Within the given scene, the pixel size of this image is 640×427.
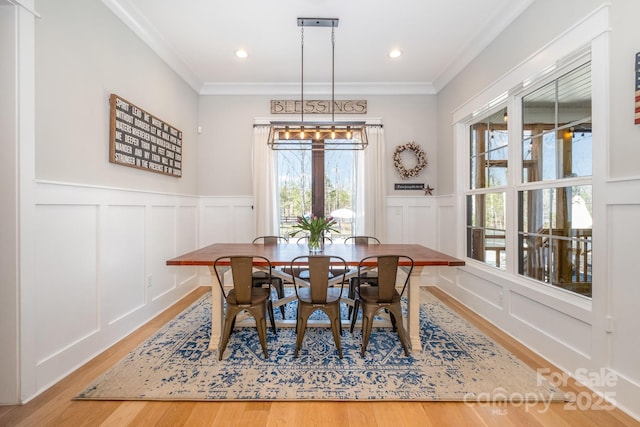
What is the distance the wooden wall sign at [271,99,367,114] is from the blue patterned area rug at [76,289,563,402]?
3100 millimetres

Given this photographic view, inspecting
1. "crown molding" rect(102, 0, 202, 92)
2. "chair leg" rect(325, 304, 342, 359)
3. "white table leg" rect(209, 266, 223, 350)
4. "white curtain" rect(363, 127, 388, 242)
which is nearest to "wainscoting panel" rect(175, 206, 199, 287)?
"white table leg" rect(209, 266, 223, 350)

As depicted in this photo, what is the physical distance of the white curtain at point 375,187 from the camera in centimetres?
437

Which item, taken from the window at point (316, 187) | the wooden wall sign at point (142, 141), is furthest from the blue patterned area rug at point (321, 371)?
the window at point (316, 187)

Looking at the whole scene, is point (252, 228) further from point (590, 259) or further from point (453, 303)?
point (590, 259)

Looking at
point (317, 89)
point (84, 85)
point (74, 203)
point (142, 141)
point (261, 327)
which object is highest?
point (317, 89)

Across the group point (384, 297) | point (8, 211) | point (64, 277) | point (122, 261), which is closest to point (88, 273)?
point (64, 277)

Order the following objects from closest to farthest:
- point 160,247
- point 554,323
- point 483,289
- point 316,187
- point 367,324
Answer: point 554,323
point 367,324
point 483,289
point 160,247
point 316,187

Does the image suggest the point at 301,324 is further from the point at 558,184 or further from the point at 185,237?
the point at 185,237

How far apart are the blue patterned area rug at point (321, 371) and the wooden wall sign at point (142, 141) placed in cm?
168

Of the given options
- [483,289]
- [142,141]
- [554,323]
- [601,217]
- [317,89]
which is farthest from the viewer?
[317,89]

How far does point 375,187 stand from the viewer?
4.39 meters

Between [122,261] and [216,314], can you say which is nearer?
[216,314]

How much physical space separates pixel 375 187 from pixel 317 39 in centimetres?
209

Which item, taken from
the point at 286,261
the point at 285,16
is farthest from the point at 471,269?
the point at 285,16
